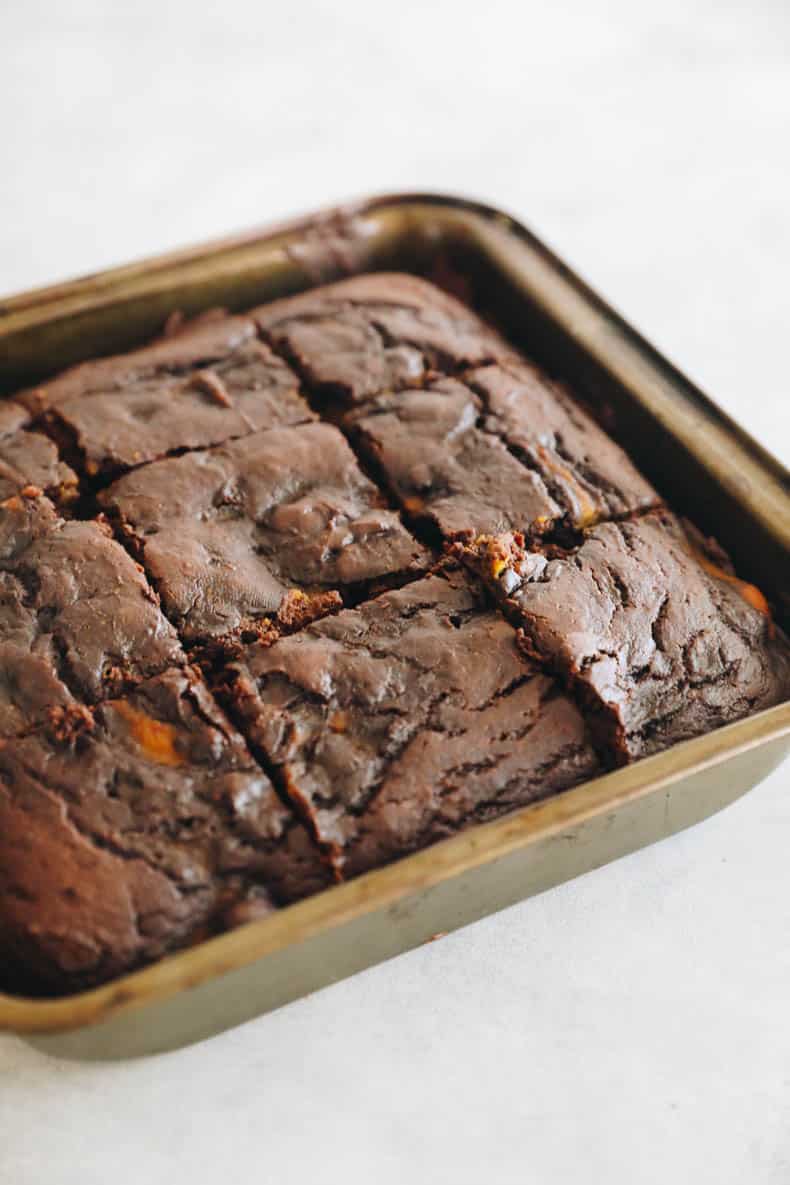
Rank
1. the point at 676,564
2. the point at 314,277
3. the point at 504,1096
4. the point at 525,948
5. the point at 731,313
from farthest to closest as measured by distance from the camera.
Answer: the point at 731,313 → the point at 314,277 → the point at 676,564 → the point at 525,948 → the point at 504,1096

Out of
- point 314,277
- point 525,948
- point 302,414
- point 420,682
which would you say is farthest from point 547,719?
point 314,277

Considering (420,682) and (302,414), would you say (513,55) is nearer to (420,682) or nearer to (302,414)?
(302,414)

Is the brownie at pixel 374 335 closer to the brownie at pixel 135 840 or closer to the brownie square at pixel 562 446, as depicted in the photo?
the brownie square at pixel 562 446

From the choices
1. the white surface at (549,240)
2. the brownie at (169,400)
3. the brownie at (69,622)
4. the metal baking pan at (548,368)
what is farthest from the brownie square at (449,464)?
the white surface at (549,240)

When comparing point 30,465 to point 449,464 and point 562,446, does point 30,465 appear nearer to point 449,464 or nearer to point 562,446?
point 449,464

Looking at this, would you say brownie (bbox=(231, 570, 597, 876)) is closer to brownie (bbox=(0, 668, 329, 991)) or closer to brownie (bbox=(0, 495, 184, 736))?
brownie (bbox=(0, 668, 329, 991))
